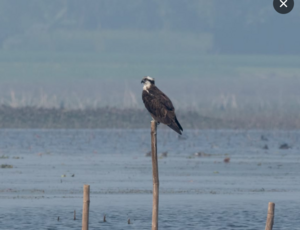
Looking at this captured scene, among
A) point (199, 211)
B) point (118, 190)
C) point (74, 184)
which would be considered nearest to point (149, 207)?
point (199, 211)

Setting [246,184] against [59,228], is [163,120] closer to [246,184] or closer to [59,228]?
[59,228]

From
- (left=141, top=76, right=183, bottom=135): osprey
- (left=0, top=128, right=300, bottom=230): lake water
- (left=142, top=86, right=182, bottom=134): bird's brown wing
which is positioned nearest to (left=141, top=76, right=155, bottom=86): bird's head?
(left=141, top=76, right=183, bottom=135): osprey

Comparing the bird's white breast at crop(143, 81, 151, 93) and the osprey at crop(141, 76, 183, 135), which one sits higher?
Result: the bird's white breast at crop(143, 81, 151, 93)

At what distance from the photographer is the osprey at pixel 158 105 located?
29.2 m

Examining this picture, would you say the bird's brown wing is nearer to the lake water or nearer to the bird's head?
the bird's head

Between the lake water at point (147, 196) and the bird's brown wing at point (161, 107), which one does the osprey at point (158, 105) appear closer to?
the bird's brown wing at point (161, 107)

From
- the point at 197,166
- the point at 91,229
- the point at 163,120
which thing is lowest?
the point at 91,229

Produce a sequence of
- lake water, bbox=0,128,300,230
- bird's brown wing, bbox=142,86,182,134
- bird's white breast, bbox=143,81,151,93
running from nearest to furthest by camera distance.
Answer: bird's brown wing, bbox=142,86,182,134, bird's white breast, bbox=143,81,151,93, lake water, bbox=0,128,300,230

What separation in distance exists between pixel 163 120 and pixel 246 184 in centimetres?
3234

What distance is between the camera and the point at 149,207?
4544cm

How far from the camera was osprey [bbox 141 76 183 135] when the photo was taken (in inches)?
1149

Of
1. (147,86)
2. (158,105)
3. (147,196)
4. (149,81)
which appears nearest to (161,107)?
(158,105)

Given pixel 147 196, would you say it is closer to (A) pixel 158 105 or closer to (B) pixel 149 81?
(B) pixel 149 81

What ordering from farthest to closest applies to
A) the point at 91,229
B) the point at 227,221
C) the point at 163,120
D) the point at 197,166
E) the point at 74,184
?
the point at 197,166 < the point at 74,184 < the point at 227,221 < the point at 91,229 < the point at 163,120
